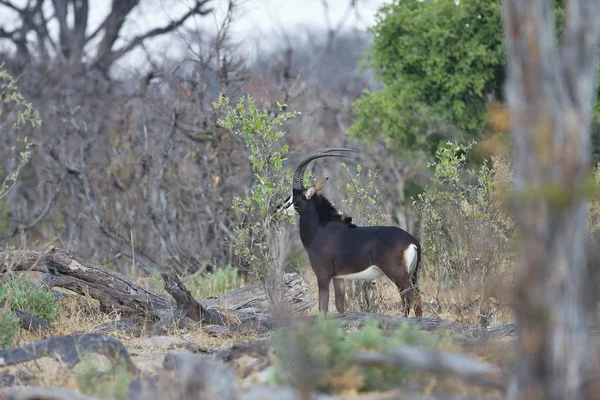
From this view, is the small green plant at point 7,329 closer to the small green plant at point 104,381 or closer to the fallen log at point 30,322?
the fallen log at point 30,322

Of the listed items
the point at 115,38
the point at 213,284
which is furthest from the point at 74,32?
the point at 213,284

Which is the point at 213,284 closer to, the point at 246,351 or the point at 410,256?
the point at 410,256

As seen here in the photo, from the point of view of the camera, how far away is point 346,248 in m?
8.73

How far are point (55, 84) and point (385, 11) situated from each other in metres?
7.66

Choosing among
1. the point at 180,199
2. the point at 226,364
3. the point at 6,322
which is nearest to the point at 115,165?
the point at 180,199

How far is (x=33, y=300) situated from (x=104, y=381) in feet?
10.4

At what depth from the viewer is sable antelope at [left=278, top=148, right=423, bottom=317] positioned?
847 cm

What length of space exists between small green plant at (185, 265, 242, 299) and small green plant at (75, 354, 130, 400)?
4897 mm

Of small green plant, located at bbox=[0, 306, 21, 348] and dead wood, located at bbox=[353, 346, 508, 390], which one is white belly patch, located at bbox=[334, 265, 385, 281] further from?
dead wood, located at bbox=[353, 346, 508, 390]

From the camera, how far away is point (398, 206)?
16.4 meters

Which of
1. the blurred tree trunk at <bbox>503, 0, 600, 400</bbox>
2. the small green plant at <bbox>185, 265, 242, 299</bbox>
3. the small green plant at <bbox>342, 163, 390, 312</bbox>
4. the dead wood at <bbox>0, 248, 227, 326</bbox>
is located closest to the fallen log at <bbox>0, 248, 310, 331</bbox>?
the dead wood at <bbox>0, 248, 227, 326</bbox>

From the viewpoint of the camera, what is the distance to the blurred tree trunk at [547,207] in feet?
12.2

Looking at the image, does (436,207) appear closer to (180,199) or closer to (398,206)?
(180,199)

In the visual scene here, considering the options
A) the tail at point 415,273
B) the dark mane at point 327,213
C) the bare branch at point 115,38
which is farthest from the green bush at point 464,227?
the bare branch at point 115,38
